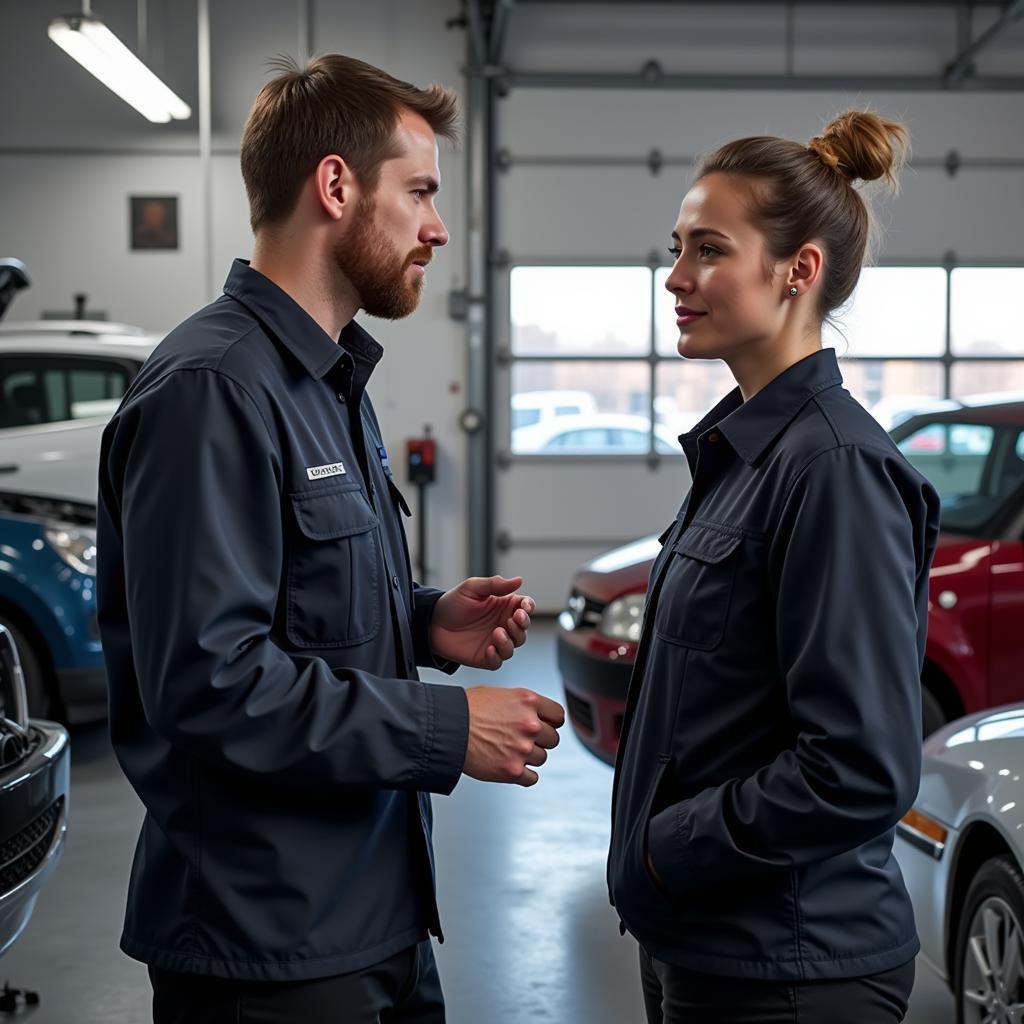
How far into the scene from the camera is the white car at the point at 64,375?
675 cm

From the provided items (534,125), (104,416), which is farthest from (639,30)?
(104,416)

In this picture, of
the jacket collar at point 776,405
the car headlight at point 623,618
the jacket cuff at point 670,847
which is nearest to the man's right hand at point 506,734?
the jacket cuff at point 670,847

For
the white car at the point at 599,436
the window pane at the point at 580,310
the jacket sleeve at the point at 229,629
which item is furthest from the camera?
the white car at the point at 599,436

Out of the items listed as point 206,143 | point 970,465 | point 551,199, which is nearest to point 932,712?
point 970,465

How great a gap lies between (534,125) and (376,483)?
858cm

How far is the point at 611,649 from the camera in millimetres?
4410

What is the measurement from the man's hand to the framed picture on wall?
8.49 meters

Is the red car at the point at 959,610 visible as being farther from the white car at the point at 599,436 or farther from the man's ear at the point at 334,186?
the white car at the point at 599,436

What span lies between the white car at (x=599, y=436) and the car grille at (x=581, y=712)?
5.38 metres

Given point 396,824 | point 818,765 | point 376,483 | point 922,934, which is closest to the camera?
point 818,765

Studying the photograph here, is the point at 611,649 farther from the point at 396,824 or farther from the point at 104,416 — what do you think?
the point at 104,416

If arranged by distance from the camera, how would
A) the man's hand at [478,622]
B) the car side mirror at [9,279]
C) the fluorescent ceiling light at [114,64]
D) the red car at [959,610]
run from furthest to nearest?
the fluorescent ceiling light at [114,64] < the car side mirror at [9,279] < the red car at [959,610] < the man's hand at [478,622]

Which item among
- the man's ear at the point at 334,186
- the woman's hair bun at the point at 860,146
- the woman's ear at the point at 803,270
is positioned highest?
the woman's hair bun at the point at 860,146

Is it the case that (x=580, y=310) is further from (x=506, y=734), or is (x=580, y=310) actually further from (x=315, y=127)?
(x=506, y=734)
